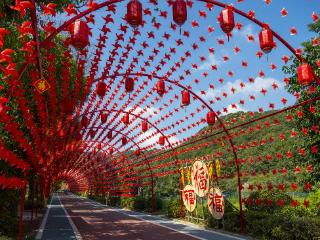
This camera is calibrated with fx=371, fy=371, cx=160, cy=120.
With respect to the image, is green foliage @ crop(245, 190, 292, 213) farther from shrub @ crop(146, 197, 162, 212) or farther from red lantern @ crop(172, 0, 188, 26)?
shrub @ crop(146, 197, 162, 212)

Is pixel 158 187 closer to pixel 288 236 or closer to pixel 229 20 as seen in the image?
pixel 288 236

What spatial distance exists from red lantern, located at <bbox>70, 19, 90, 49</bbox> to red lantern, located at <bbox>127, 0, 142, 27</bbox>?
0.74 m

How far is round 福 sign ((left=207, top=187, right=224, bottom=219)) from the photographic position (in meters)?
16.7

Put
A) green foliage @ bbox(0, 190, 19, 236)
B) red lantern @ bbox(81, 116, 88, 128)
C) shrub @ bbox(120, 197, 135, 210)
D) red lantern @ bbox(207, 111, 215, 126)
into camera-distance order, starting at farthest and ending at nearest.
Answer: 1. shrub @ bbox(120, 197, 135, 210)
2. red lantern @ bbox(81, 116, 88, 128)
3. red lantern @ bbox(207, 111, 215, 126)
4. green foliage @ bbox(0, 190, 19, 236)

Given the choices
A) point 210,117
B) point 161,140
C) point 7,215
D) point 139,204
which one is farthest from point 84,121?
point 139,204

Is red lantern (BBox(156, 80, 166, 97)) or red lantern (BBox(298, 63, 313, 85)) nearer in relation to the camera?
red lantern (BBox(298, 63, 313, 85))

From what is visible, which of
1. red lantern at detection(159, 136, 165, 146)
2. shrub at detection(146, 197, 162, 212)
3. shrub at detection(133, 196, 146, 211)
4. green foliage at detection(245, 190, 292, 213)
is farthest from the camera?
shrub at detection(133, 196, 146, 211)

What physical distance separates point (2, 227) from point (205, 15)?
11026 mm

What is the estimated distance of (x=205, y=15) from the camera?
8.55 meters

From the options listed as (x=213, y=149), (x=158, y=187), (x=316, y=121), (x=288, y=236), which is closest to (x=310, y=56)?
(x=316, y=121)

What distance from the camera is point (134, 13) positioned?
19.3ft

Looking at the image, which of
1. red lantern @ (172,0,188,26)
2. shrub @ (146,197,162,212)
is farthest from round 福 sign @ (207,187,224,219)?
shrub @ (146,197,162,212)

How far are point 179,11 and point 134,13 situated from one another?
0.78 m

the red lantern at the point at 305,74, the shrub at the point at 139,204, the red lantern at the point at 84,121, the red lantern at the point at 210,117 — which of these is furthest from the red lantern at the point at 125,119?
the shrub at the point at 139,204
